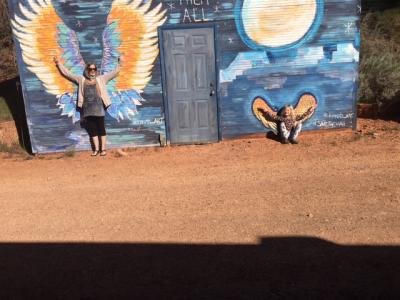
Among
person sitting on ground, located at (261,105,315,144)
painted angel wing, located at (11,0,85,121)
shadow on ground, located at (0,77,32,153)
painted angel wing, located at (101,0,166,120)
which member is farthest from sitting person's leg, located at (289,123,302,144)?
shadow on ground, located at (0,77,32,153)

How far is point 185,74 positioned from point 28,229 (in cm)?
495

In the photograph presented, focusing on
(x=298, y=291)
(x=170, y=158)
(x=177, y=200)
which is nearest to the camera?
(x=298, y=291)

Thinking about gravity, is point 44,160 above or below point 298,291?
below

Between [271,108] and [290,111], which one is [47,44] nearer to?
[271,108]

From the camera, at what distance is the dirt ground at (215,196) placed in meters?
5.03

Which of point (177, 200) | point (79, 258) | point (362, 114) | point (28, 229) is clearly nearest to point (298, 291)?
point (79, 258)

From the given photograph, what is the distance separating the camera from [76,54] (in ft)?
30.3

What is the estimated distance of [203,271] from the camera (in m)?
4.24

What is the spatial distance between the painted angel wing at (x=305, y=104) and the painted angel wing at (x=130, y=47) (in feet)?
10.2

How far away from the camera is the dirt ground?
5031 millimetres

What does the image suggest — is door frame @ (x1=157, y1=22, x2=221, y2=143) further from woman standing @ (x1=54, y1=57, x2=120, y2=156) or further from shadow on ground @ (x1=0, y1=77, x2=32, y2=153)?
shadow on ground @ (x1=0, y1=77, x2=32, y2=153)

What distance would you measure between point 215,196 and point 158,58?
3963 mm

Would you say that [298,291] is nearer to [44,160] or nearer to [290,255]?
[290,255]

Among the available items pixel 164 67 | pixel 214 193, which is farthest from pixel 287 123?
pixel 214 193
